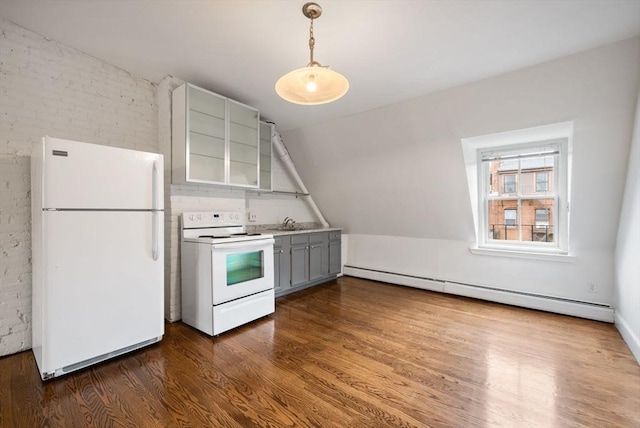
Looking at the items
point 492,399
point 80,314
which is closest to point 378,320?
point 492,399

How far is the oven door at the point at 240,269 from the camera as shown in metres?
2.73

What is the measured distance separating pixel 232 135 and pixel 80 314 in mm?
2207

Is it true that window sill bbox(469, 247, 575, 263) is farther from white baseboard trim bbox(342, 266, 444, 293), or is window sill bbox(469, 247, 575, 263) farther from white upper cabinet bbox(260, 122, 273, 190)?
white upper cabinet bbox(260, 122, 273, 190)

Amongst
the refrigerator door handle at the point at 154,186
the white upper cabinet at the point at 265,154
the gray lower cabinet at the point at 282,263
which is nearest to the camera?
the refrigerator door handle at the point at 154,186

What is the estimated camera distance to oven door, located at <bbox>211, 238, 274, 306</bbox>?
2.73 metres

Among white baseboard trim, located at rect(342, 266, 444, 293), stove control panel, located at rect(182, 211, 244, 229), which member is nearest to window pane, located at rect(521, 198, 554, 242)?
white baseboard trim, located at rect(342, 266, 444, 293)

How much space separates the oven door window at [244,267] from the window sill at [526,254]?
295 cm

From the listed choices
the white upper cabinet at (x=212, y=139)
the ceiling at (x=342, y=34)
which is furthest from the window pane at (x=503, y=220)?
the white upper cabinet at (x=212, y=139)

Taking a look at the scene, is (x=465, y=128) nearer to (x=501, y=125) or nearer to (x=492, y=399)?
(x=501, y=125)

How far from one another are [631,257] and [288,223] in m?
4.07

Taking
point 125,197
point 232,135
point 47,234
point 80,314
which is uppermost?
point 232,135

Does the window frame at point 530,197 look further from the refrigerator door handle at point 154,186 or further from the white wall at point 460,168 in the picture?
the refrigerator door handle at point 154,186

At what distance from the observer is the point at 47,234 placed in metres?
1.97

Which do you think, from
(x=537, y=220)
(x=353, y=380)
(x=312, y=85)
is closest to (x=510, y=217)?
(x=537, y=220)
